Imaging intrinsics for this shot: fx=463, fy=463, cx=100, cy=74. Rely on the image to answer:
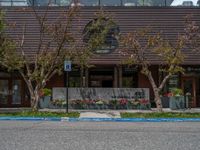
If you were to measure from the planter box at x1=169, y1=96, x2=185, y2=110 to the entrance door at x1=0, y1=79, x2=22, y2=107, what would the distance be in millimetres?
12406

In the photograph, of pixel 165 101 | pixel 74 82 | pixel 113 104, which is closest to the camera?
pixel 113 104

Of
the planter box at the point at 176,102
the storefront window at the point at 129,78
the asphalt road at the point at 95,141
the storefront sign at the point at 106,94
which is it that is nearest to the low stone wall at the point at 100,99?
the storefront sign at the point at 106,94

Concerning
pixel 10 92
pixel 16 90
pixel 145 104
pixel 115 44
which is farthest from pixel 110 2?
pixel 10 92

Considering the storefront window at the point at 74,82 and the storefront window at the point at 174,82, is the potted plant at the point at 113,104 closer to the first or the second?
the storefront window at the point at 74,82

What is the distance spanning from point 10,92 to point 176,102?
1367 centimetres

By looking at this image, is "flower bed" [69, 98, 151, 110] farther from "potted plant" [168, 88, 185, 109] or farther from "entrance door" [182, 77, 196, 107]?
"entrance door" [182, 77, 196, 107]

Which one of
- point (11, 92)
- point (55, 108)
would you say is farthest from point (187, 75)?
point (11, 92)

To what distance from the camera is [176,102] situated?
114 feet

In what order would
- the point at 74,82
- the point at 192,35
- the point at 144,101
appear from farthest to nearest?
the point at 74,82
the point at 144,101
the point at 192,35

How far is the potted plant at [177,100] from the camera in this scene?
34438 millimetres

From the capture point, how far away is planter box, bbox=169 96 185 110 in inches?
1356

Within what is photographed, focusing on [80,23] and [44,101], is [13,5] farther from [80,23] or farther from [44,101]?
[44,101]

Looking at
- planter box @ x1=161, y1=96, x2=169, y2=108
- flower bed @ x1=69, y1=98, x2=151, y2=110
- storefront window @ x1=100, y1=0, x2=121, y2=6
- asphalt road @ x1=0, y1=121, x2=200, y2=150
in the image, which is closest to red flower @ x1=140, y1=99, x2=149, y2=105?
flower bed @ x1=69, y1=98, x2=151, y2=110

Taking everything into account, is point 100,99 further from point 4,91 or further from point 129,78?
point 4,91
